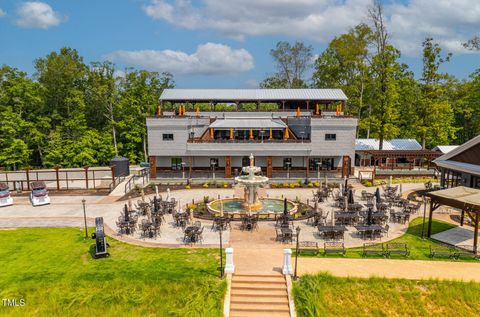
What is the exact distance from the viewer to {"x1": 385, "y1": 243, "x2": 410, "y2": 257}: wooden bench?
1917 centimetres

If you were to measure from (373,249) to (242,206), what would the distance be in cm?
1198

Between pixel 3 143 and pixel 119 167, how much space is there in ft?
68.8

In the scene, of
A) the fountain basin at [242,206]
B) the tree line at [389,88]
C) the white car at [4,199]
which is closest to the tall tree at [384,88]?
the tree line at [389,88]

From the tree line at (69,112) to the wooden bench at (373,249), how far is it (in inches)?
1683

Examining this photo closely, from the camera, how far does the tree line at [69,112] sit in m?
50.1

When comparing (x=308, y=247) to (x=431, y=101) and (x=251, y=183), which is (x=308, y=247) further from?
(x=431, y=101)

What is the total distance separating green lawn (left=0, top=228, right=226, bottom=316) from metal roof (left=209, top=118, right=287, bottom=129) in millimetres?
24300

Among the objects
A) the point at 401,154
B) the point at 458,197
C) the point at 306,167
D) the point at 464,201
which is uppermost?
the point at 401,154

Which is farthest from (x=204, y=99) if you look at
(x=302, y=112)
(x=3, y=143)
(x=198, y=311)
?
(x=198, y=311)

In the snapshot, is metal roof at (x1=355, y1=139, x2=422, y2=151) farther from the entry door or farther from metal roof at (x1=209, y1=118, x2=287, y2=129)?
metal roof at (x1=209, y1=118, x2=287, y2=129)

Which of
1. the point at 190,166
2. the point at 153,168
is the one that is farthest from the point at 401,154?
the point at 153,168

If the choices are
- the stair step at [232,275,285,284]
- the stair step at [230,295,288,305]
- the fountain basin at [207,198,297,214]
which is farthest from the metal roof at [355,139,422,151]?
the stair step at [230,295,288,305]

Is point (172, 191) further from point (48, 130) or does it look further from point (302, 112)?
point (48, 130)

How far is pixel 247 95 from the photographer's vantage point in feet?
155
